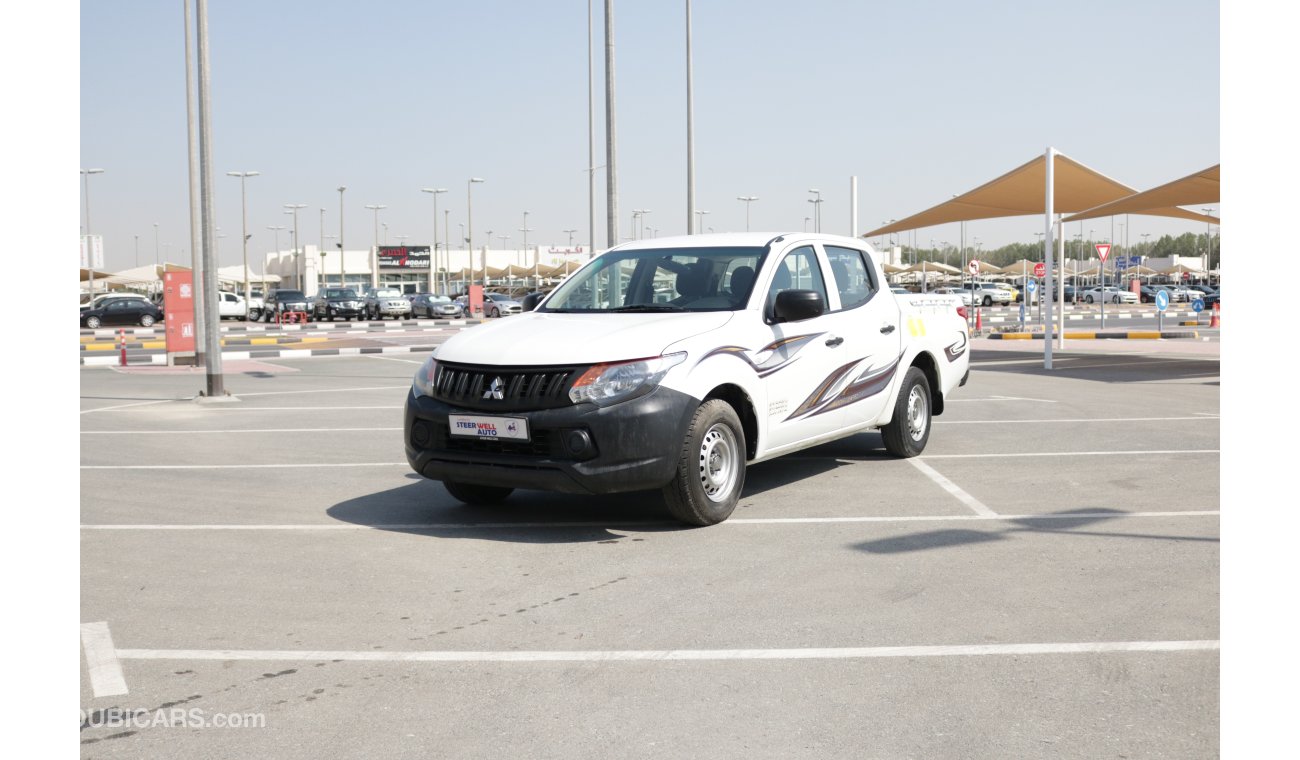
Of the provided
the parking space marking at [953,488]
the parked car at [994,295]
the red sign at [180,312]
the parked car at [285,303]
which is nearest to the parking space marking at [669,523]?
the parking space marking at [953,488]

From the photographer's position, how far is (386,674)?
448 cm

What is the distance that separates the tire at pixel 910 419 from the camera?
952 cm

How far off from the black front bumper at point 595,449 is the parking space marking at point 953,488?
2050 millimetres

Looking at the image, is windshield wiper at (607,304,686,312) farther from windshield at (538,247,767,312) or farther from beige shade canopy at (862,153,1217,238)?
beige shade canopy at (862,153,1217,238)

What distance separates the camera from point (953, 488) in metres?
8.31

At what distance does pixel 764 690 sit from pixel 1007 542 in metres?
2.81

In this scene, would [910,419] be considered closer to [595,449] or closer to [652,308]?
[652,308]

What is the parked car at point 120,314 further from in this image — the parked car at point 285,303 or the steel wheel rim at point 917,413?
the steel wheel rim at point 917,413

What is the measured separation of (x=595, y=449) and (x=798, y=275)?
8.06 feet

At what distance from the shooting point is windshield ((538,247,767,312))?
7789 mm

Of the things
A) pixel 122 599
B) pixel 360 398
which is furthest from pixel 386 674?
pixel 360 398

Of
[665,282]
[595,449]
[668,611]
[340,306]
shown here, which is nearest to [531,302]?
[665,282]
